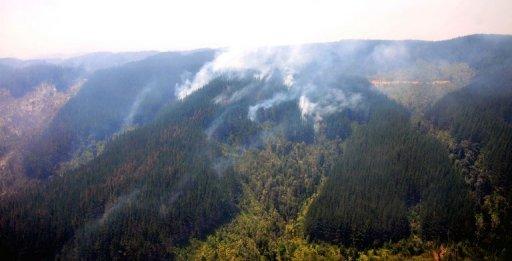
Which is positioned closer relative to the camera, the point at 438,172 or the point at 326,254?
the point at 326,254

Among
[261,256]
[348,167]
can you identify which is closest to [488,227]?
[348,167]

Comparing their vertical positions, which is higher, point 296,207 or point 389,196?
point 389,196

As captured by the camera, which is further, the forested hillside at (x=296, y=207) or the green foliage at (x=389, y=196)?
the green foliage at (x=389, y=196)

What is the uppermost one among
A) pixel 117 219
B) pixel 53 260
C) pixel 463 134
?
pixel 463 134

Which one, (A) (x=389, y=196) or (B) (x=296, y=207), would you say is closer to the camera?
(A) (x=389, y=196)

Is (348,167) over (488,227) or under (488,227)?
over

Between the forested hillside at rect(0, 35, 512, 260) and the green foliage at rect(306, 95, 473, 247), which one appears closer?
the forested hillside at rect(0, 35, 512, 260)

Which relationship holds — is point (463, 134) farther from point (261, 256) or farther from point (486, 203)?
point (261, 256)

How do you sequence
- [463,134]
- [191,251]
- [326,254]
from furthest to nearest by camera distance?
[463,134] → [191,251] → [326,254]

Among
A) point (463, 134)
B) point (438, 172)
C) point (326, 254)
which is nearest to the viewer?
point (326, 254)

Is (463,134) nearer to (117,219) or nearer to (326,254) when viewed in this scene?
(326,254)
